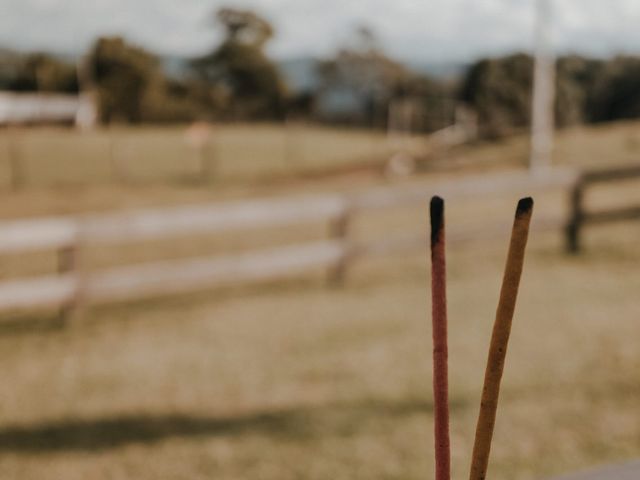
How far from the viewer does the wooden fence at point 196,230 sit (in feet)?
19.7

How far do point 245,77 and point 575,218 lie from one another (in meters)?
55.0

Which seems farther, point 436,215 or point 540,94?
point 540,94

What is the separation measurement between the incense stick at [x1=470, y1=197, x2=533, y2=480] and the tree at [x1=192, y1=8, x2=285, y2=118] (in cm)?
5732

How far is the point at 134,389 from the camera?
15.5 feet

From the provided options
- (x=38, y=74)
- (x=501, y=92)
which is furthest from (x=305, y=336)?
(x=38, y=74)

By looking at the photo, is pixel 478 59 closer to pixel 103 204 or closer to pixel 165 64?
pixel 103 204

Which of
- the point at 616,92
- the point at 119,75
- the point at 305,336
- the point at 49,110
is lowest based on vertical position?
the point at 305,336

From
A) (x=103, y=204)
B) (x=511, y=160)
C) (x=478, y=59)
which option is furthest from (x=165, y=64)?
(x=103, y=204)

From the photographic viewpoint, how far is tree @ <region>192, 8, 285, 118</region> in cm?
5928

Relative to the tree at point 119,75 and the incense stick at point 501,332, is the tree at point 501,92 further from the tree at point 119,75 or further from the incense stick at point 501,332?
the tree at point 119,75

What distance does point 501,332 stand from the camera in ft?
1.86

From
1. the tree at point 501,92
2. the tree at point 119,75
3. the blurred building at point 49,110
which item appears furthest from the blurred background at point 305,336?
the tree at point 119,75

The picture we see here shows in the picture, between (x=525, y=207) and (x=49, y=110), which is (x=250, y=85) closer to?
(x=49, y=110)

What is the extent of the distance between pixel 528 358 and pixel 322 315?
1.91m
